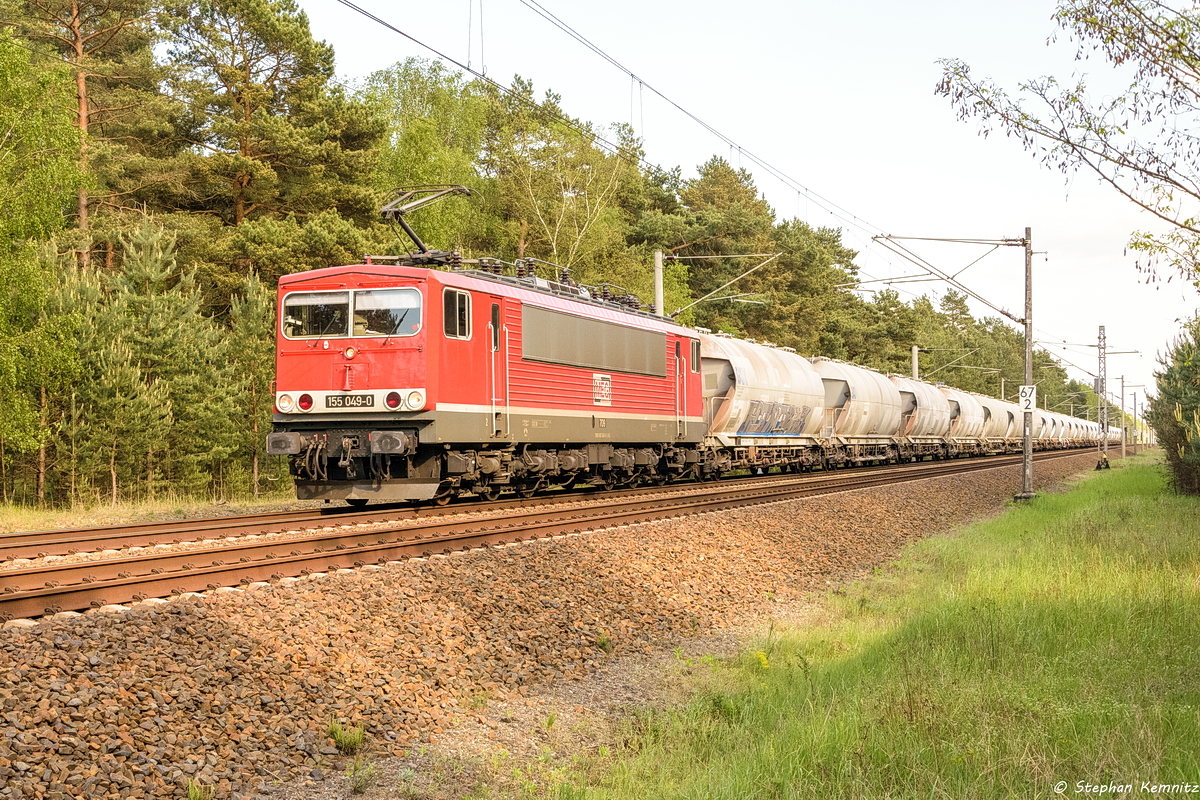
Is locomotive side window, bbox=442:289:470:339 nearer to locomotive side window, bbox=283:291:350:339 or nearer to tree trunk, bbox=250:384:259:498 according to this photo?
locomotive side window, bbox=283:291:350:339

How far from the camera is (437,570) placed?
9359mm

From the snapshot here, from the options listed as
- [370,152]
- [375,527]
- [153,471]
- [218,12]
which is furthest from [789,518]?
[218,12]

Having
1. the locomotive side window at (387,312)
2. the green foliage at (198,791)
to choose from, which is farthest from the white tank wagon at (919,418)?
the green foliage at (198,791)

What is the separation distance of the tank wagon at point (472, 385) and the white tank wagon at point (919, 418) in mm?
16606

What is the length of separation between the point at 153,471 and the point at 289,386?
25.6 ft

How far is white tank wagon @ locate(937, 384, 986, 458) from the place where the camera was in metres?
45.6

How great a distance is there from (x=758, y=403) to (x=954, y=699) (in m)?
20.0

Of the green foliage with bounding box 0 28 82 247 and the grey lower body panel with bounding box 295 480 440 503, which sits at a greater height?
the green foliage with bounding box 0 28 82 247

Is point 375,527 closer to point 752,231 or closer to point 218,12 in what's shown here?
point 218,12

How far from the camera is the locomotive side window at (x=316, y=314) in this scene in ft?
48.5

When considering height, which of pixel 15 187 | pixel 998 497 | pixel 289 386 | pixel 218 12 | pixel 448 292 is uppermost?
pixel 218 12

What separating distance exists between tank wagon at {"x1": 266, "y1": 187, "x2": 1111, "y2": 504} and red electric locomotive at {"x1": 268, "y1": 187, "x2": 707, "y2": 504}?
0.02 m

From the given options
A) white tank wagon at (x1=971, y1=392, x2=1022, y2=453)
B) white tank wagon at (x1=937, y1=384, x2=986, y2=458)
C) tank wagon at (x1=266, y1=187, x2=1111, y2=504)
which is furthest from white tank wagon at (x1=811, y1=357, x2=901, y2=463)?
white tank wagon at (x1=971, y1=392, x2=1022, y2=453)

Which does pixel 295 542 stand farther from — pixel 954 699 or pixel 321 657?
pixel 954 699
